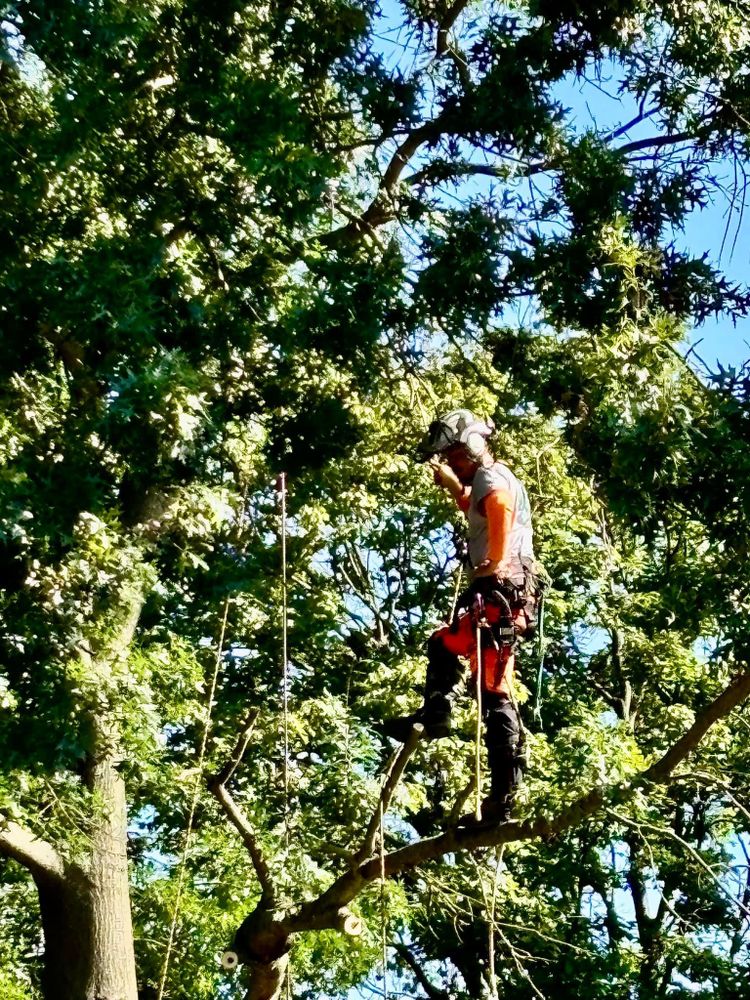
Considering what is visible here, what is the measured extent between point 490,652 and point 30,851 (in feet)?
7.60

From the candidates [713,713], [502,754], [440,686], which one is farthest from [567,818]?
[440,686]

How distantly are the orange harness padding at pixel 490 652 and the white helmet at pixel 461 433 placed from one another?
0.55 metres

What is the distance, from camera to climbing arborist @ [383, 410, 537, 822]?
425 cm

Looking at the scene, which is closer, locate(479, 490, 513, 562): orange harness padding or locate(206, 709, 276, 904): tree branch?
locate(479, 490, 513, 562): orange harness padding

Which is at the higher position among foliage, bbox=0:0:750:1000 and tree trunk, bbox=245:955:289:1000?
foliage, bbox=0:0:750:1000

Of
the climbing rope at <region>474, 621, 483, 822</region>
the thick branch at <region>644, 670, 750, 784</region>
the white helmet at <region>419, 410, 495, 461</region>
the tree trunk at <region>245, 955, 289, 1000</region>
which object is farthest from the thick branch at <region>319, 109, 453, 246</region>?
the tree trunk at <region>245, 955, 289, 1000</region>

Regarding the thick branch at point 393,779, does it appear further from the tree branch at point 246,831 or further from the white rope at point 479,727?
the tree branch at point 246,831

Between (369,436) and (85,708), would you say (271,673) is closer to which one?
(369,436)

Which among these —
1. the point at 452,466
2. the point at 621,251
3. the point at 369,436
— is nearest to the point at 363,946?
the point at 369,436

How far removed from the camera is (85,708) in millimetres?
4816

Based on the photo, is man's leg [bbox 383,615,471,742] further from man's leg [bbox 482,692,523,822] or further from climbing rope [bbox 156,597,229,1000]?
climbing rope [bbox 156,597,229,1000]

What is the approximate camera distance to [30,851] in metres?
5.36

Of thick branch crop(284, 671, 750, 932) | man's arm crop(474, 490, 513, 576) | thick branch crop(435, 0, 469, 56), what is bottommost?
thick branch crop(284, 671, 750, 932)

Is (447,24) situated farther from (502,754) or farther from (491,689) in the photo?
(502,754)
